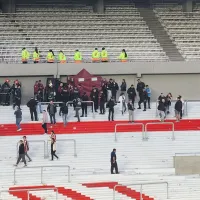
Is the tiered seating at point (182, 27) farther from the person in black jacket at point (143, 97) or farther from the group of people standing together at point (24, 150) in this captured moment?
the group of people standing together at point (24, 150)

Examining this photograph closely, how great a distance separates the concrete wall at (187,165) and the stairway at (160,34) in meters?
9.80

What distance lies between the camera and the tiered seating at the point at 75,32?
31.0 meters

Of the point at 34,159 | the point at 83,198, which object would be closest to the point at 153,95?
the point at 34,159

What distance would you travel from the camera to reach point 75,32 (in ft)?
105

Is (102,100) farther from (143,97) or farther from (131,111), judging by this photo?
(143,97)

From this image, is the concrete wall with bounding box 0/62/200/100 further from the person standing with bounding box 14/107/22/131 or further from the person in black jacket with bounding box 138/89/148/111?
the person standing with bounding box 14/107/22/131

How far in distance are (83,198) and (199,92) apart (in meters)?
12.8

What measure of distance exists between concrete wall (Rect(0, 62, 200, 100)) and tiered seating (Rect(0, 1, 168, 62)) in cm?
98

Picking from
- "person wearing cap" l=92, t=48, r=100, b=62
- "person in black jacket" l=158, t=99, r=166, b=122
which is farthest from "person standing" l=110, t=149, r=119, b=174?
"person wearing cap" l=92, t=48, r=100, b=62

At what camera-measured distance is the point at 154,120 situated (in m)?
26.0

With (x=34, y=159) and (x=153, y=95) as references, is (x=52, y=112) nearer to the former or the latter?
(x=34, y=159)

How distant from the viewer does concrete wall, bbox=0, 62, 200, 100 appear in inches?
1141

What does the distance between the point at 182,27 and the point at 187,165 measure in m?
12.9

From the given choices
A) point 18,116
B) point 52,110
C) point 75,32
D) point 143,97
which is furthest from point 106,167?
point 75,32
